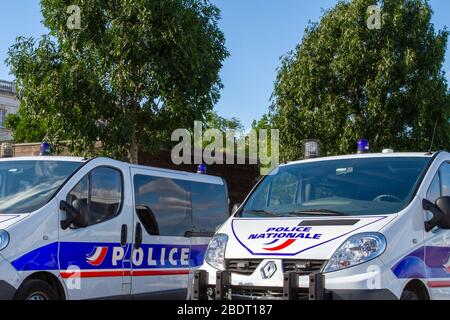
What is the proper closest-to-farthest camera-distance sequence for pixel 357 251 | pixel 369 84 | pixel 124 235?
pixel 357 251
pixel 124 235
pixel 369 84

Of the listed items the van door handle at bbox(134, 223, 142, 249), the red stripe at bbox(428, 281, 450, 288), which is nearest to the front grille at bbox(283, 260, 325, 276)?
the red stripe at bbox(428, 281, 450, 288)

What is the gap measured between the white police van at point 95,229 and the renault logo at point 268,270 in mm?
2646

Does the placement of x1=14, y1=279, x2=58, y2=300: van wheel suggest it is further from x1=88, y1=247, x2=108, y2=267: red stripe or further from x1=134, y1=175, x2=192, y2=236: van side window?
x1=134, y1=175, x2=192, y2=236: van side window

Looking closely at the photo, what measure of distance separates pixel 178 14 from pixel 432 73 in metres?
9.54

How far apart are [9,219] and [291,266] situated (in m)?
3.16

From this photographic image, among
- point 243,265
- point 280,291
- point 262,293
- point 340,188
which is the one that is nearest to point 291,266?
point 280,291

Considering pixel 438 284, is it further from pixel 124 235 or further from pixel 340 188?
pixel 124 235

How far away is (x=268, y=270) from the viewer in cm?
579

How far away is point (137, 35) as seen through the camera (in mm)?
16781

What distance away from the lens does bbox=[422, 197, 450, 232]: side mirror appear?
6.02 m

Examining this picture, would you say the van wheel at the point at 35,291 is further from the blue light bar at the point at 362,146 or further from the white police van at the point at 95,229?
the blue light bar at the point at 362,146


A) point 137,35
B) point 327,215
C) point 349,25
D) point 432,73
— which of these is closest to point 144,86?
point 137,35
